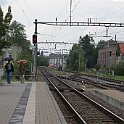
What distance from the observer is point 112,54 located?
416 feet

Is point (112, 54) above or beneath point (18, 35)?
beneath

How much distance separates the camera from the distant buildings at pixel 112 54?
116m

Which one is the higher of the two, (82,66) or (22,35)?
(22,35)

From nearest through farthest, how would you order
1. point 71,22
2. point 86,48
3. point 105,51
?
point 71,22 → point 105,51 → point 86,48

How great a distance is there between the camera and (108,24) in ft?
148

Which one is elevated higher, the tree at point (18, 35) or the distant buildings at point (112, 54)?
the tree at point (18, 35)

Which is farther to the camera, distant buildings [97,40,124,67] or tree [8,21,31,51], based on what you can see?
tree [8,21,31,51]

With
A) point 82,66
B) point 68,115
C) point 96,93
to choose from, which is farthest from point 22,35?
point 68,115

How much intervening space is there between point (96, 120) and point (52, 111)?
181cm

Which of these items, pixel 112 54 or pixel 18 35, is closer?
pixel 112 54

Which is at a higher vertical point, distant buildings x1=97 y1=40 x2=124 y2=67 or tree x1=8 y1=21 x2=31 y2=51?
tree x1=8 y1=21 x2=31 y2=51

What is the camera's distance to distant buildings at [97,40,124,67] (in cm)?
11622

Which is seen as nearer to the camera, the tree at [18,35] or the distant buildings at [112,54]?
the distant buildings at [112,54]

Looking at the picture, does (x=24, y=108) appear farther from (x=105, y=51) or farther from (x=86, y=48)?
(x=86, y=48)
